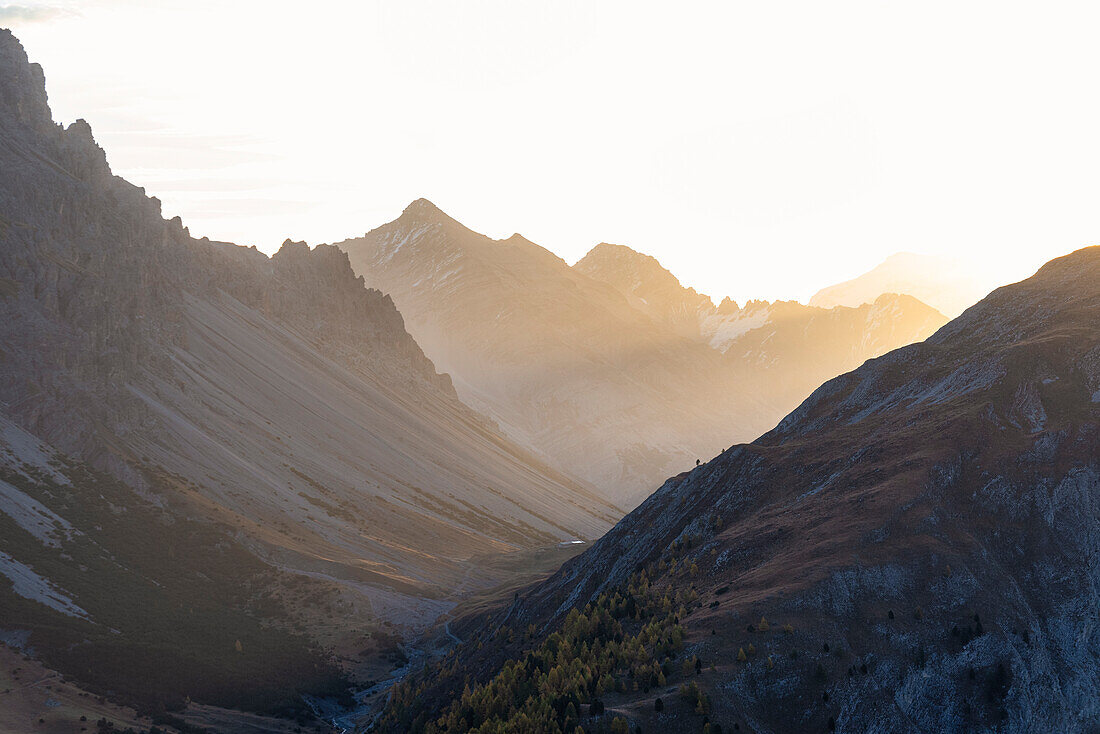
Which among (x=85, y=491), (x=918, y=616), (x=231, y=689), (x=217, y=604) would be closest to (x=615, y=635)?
(x=918, y=616)

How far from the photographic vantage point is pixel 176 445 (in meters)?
116

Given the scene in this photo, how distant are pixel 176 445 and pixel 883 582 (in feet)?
324

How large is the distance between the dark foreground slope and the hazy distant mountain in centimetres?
3880

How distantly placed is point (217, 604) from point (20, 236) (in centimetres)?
5661

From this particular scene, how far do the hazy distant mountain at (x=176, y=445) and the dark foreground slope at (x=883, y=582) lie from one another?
127ft

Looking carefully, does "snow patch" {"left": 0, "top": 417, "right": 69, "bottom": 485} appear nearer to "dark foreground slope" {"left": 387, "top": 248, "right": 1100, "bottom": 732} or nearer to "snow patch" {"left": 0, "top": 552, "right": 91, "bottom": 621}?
"snow patch" {"left": 0, "top": 552, "right": 91, "bottom": 621}

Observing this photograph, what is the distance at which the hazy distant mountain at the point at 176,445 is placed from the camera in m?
88.6

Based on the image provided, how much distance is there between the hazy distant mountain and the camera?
3489 inches

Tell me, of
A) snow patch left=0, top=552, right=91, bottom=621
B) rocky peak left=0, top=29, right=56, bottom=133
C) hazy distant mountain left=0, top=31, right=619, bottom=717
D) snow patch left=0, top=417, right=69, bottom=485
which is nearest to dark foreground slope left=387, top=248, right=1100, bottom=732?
snow patch left=0, top=552, right=91, bottom=621

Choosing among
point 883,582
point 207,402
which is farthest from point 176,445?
point 883,582

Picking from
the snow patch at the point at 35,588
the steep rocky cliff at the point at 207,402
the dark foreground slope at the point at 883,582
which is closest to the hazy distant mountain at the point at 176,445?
the snow patch at the point at 35,588

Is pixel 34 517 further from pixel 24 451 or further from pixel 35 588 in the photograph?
pixel 24 451

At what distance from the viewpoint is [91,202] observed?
5187 inches

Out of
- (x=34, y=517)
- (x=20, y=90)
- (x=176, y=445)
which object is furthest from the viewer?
(x=20, y=90)
